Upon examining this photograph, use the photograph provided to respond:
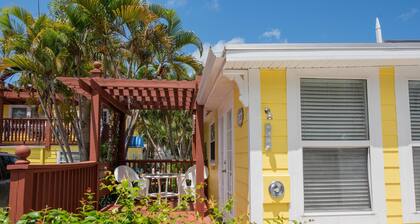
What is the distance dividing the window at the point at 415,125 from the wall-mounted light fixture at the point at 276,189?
61.4 inches

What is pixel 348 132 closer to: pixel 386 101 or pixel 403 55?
pixel 386 101

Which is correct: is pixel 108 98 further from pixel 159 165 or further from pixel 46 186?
pixel 46 186

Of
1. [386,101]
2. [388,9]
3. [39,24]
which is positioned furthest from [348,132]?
[388,9]

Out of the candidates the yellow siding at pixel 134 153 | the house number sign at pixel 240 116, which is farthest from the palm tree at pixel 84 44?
the yellow siding at pixel 134 153

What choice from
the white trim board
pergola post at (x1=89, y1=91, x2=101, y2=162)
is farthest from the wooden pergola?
the white trim board

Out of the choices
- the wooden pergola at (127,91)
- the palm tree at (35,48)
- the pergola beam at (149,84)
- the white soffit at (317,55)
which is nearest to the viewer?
the white soffit at (317,55)

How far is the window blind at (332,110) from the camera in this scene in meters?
3.99

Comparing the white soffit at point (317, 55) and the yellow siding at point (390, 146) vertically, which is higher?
the white soffit at point (317, 55)

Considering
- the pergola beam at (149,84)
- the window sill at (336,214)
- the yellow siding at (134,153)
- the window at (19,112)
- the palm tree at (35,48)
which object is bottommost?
the window sill at (336,214)

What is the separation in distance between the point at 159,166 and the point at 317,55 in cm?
642

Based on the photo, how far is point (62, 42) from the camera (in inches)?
346

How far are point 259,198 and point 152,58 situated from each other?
25.8 ft

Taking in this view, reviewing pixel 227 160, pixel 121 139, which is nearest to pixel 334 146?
pixel 227 160

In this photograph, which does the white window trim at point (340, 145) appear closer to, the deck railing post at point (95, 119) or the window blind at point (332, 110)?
the window blind at point (332, 110)
